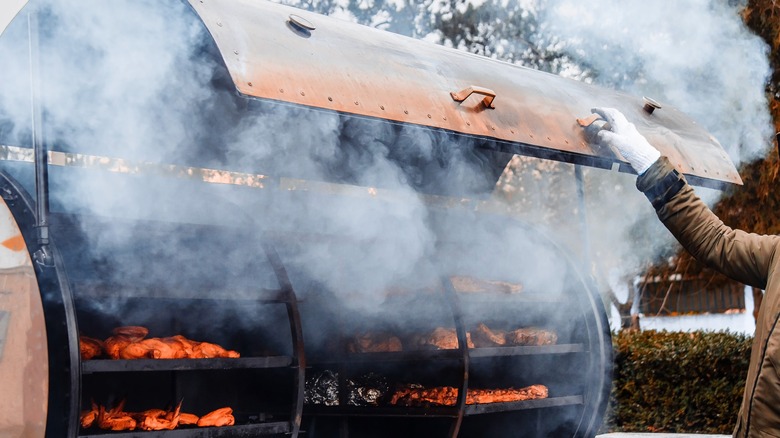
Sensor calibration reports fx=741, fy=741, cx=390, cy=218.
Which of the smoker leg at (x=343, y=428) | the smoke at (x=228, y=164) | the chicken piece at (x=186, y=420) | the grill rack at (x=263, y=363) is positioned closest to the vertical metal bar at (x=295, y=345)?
the grill rack at (x=263, y=363)

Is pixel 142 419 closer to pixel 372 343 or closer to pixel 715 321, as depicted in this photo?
pixel 372 343

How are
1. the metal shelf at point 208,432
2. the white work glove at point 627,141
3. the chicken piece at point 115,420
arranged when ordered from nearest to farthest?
1. the metal shelf at point 208,432
2. the chicken piece at point 115,420
3. the white work glove at point 627,141

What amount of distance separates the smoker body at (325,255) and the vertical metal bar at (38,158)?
0.09 ft

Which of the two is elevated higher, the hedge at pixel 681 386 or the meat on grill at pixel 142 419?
the meat on grill at pixel 142 419

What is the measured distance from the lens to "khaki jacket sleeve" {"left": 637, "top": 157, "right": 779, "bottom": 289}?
2730mm

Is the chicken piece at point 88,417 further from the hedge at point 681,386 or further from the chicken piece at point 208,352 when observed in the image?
the hedge at point 681,386

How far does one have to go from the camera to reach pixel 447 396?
379cm

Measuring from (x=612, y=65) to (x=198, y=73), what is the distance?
722cm

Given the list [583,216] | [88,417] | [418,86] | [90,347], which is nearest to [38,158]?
[90,347]

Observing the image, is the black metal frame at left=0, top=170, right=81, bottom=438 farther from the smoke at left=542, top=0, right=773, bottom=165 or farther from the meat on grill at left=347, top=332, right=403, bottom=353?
the smoke at left=542, top=0, right=773, bottom=165

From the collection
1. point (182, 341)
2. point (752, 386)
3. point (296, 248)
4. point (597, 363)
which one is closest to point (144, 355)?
point (182, 341)

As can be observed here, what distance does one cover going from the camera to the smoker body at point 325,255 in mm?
2457

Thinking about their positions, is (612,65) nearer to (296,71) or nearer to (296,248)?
(296,248)

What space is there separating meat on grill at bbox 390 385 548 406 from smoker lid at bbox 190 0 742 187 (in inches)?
53.2
